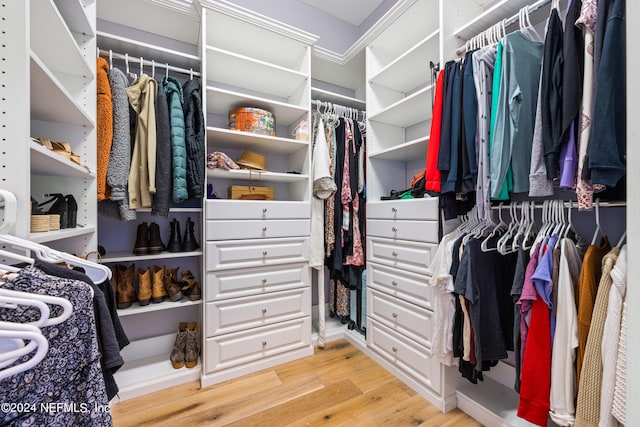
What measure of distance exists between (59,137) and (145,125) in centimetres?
37

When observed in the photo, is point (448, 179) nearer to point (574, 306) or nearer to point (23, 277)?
point (574, 306)

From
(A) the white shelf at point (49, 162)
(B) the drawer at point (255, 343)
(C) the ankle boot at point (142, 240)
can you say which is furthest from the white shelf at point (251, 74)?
(B) the drawer at point (255, 343)

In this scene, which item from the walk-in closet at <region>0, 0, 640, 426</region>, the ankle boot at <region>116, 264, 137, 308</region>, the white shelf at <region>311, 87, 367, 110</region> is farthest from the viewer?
the white shelf at <region>311, 87, 367, 110</region>

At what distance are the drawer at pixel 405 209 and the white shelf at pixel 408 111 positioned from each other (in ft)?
2.05

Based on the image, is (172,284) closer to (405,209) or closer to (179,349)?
(179,349)

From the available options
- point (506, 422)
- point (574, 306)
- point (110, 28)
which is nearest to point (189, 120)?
point (110, 28)

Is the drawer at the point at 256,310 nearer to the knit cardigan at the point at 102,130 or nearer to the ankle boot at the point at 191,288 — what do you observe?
the ankle boot at the point at 191,288

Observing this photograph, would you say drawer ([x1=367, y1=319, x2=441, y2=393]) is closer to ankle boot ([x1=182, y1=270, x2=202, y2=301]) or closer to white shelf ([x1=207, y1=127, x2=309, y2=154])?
ankle boot ([x1=182, y1=270, x2=202, y2=301])

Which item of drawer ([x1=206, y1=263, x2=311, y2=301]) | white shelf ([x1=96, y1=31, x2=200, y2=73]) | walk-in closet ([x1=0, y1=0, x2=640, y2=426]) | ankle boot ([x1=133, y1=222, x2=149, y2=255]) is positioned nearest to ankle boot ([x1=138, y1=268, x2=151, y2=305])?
walk-in closet ([x1=0, y1=0, x2=640, y2=426])

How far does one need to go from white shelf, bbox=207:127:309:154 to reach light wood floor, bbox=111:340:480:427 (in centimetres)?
156

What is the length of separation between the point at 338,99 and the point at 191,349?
216cm

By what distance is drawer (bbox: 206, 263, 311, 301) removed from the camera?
65.8 inches

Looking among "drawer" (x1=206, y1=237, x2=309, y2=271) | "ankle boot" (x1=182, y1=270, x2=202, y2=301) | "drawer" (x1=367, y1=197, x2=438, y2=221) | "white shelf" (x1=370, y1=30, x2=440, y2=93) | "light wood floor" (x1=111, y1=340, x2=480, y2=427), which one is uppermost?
"white shelf" (x1=370, y1=30, x2=440, y2=93)

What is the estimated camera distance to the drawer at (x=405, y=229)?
148 centimetres
